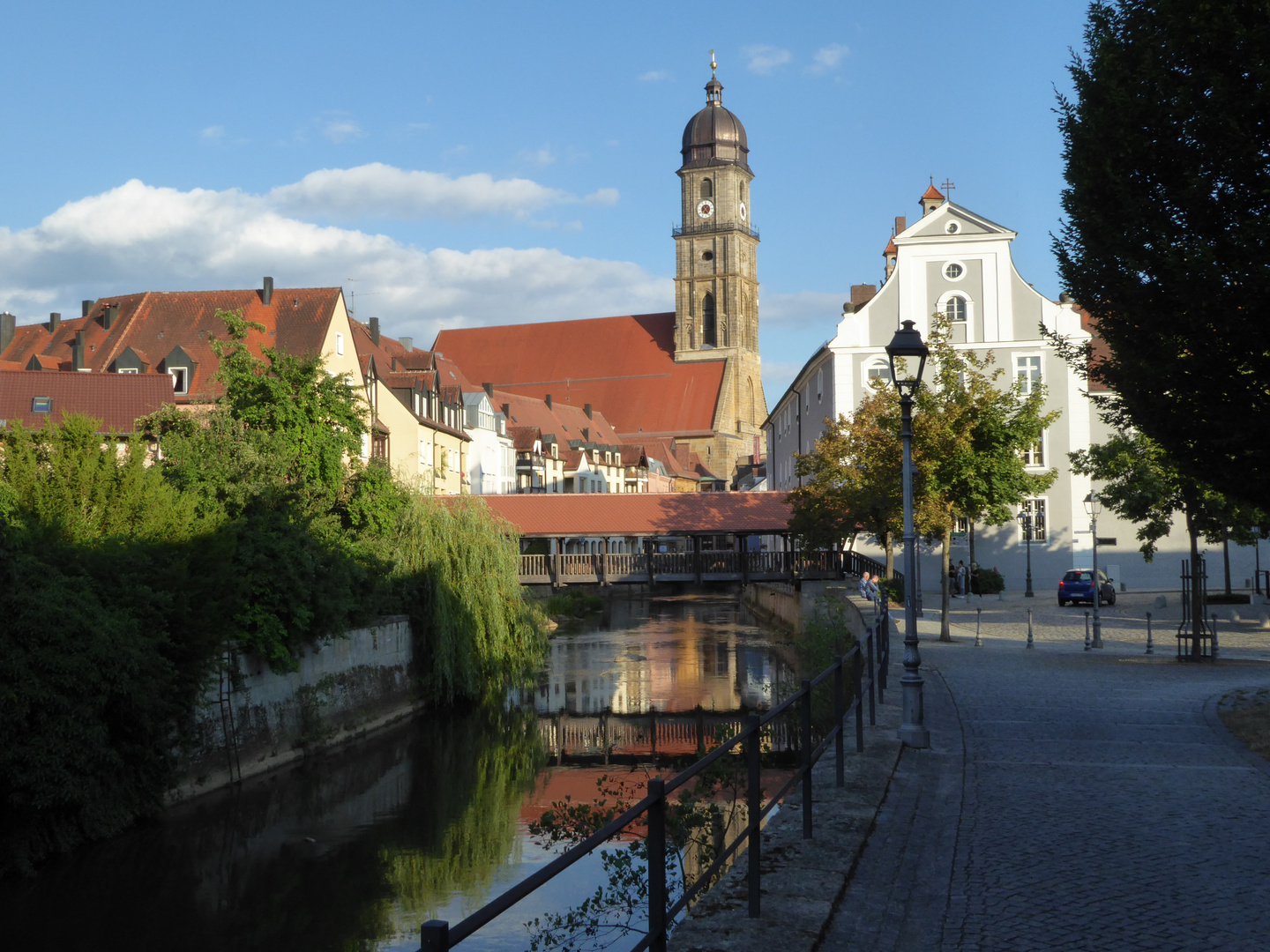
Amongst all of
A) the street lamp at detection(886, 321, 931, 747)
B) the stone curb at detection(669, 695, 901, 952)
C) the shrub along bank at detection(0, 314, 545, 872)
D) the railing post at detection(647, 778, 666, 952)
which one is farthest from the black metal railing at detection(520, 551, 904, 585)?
the railing post at detection(647, 778, 666, 952)

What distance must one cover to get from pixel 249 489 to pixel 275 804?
6019 millimetres

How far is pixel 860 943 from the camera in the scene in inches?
213

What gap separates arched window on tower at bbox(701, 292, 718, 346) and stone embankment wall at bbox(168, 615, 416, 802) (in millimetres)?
86212

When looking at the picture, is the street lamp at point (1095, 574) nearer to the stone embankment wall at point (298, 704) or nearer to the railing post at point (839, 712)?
the stone embankment wall at point (298, 704)

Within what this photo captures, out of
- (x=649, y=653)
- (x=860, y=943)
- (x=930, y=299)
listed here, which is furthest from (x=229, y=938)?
(x=930, y=299)

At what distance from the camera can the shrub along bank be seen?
41.2 feet

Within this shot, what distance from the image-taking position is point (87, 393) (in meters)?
35.2

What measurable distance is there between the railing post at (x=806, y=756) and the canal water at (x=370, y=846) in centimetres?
373

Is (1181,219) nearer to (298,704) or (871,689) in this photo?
(871,689)

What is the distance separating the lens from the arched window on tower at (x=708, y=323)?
351ft

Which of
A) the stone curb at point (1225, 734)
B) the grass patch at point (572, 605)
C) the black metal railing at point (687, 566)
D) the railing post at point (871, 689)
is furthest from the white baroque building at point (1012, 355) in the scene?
the railing post at point (871, 689)

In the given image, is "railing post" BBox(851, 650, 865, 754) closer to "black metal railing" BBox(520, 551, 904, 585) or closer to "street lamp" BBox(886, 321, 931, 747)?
"street lamp" BBox(886, 321, 931, 747)

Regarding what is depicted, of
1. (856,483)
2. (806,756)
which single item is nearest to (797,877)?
(806,756)

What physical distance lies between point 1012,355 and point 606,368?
73.4 m
